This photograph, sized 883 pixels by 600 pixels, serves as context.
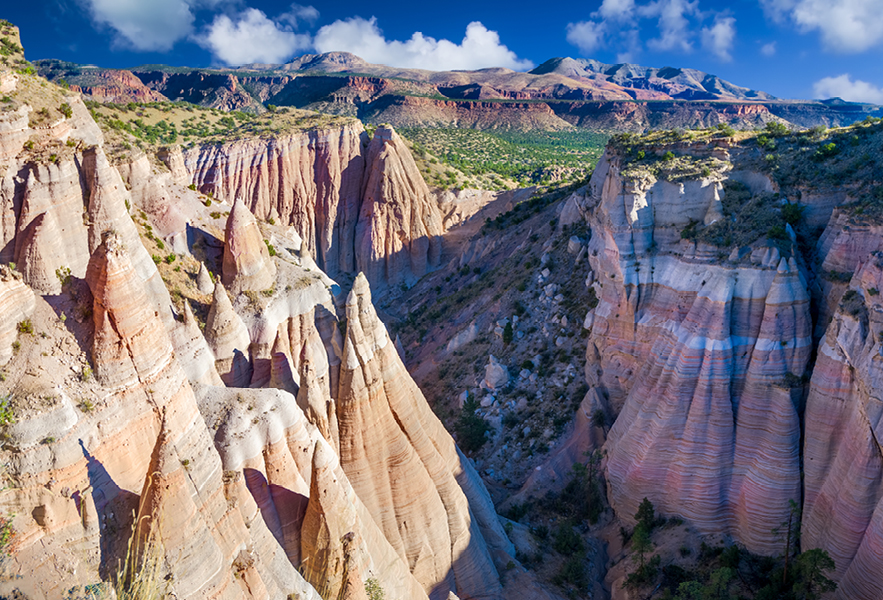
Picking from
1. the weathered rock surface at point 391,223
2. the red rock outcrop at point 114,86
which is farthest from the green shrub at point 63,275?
the red rock outcrop at point 114,86

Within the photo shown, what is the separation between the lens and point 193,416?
12.3 meters

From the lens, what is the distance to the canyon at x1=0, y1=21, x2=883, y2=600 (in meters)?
10.7

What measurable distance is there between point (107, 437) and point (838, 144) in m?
33.7

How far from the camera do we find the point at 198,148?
52.5m

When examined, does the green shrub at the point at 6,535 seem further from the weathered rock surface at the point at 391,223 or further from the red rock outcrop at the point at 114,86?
the red rock outcrop at the point at 114,86

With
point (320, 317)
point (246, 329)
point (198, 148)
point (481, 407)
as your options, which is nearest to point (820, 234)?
point (481, 407)

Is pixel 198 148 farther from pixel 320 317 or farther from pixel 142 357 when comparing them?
pixel 142 357

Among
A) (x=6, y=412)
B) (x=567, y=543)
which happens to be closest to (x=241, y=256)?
(x=6, y=412)

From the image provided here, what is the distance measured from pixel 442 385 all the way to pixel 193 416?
29161mm

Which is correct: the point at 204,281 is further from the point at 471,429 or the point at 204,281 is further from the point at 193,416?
the point at 471,429

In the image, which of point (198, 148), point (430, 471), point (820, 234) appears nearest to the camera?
point (430, 471)

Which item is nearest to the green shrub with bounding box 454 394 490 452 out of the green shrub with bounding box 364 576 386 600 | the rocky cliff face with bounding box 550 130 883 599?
the rocky cliff face with bounding box 550 130 883 599

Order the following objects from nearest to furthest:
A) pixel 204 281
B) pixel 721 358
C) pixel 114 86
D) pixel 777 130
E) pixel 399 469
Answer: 1. pixel 204 281
2. pixel 399 469
3. pixel 721 358
4. pixel 777 130
5. pixel 114 86

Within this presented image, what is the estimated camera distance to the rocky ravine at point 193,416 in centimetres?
995
